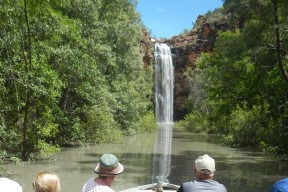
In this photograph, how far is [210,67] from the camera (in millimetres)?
34125

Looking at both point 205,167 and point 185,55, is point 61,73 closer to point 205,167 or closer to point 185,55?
point 205,167

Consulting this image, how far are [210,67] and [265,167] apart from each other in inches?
755

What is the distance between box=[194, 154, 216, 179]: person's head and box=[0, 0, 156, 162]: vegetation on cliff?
769 centimetres

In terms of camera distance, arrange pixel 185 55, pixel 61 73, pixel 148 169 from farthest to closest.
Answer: pixel 185 55
pixel 61 73
pixel 148 169

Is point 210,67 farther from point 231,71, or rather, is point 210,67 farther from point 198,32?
point 198,32

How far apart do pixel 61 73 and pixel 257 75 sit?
8.96 m

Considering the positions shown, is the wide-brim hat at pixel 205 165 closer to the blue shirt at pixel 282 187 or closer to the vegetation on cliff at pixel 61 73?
the blue shirt at pixel 282 187

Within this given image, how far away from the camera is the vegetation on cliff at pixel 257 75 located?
16.7 m

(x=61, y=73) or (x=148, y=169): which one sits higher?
(x=61, y=73)

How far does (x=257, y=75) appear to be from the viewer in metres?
20.4

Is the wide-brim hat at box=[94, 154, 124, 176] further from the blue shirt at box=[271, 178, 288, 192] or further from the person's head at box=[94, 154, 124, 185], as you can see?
the blue shirt at box=[271, 178, 288, 192]

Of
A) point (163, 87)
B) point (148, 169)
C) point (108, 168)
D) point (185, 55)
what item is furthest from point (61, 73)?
point (185, 55)

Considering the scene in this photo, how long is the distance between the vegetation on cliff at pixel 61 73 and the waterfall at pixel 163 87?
28.2 metres

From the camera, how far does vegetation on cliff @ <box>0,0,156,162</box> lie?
12.7 metres
